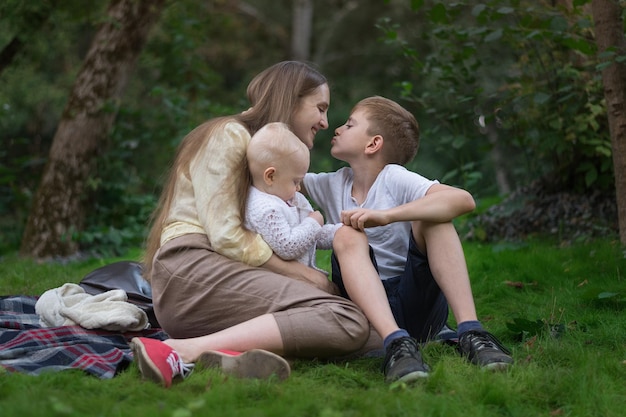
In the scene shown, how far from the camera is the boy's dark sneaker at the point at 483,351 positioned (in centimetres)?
276

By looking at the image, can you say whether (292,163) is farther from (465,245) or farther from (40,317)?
(465,245)

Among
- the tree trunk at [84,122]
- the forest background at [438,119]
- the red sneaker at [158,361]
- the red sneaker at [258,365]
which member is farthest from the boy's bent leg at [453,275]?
the tree trunk at [84,122]

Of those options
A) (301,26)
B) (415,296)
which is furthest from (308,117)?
(301,26)

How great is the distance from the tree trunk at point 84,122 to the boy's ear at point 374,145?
11.9 feet

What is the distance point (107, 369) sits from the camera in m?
2.71

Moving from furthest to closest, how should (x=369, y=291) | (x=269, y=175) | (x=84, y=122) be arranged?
(x=84, y=122) < (x=269, y=175) < (x=369, y=291)

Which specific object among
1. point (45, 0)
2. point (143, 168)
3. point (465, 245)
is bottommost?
point (465, 245)

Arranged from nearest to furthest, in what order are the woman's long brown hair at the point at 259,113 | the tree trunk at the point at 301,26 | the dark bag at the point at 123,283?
the woman's long brown hair at the point at 259,113, the dark bag at the point at 123,283, the tree trunk at the point at 301,26

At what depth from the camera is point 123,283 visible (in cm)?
414

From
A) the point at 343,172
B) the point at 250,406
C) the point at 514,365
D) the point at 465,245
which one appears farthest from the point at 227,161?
the point at 465,245

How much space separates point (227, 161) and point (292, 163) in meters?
0.25

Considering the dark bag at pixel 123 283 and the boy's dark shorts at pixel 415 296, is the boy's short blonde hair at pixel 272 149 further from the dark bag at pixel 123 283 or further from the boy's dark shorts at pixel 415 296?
the dark bag at pixel 123 283

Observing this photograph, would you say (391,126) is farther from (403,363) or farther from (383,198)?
(403,363)

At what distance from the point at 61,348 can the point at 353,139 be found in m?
1.47
